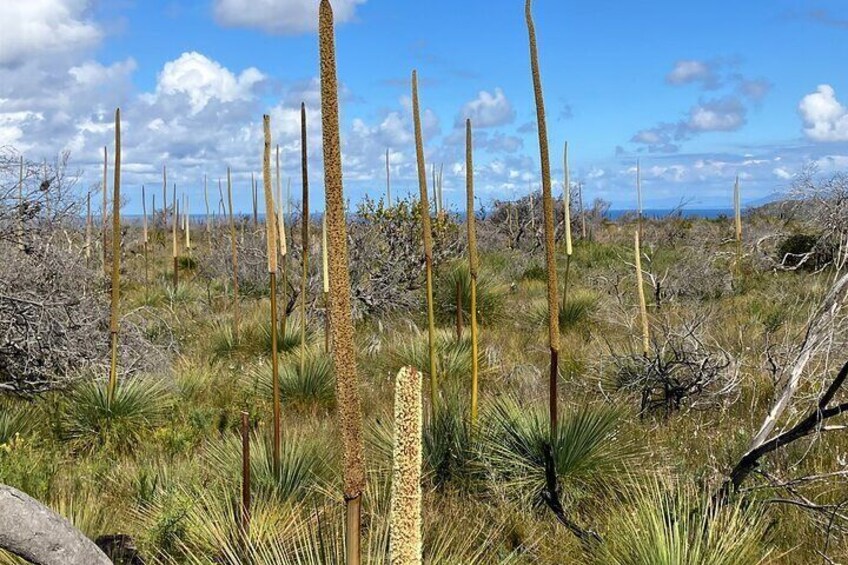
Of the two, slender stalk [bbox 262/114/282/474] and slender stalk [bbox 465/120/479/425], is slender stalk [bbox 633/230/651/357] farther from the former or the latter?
slender stalk [bbox 262/114/282/474]

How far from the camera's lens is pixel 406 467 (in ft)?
5.27

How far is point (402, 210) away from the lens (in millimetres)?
16297

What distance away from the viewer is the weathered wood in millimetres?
2436

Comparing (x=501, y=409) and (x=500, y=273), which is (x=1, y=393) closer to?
(x=501, y=409)

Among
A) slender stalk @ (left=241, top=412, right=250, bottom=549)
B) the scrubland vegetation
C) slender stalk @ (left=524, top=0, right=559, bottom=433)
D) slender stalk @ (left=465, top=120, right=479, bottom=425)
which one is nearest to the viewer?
the scrubland vegetation

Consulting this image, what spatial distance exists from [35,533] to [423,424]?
302cm

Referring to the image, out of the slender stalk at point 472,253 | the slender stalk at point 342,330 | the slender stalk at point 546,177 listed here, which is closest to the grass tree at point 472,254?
the slender stalk at point 472,253

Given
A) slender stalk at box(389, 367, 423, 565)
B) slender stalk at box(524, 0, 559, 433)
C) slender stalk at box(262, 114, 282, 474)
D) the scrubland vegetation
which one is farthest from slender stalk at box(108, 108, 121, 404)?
slender stalk at box(389, 367, 423, 565)

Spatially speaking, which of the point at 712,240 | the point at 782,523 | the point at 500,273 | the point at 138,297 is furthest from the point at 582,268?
the point at 782,523

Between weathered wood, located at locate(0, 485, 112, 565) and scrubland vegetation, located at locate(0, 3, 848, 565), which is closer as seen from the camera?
weathered wood, located at locate(0, 485, 112, 565)

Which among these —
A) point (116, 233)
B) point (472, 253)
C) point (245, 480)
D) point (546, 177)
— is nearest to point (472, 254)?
point (472, 253)

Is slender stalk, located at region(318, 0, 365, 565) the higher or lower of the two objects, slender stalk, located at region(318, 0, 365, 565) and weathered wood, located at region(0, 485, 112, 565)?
the higher

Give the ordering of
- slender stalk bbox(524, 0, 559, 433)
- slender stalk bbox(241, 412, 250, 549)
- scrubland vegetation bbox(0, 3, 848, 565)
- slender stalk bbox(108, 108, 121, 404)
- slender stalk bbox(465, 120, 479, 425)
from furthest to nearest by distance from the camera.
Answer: slender stalk bbox(108, 108, 121, 404) → slender stalk bbox(465, 120, 479, 425) → slender stalk bbox(524, 0, 559, 433) → slender stalk bbox(241, 412, 250, 549) → scrubland vegetation bbox(0, 3, 848, 565)

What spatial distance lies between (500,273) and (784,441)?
45.0 feet
